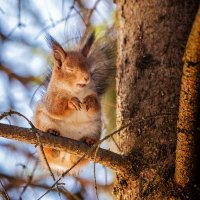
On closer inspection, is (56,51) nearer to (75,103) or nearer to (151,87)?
(75,103)

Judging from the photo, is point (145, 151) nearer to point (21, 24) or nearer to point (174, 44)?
point (174, 44)

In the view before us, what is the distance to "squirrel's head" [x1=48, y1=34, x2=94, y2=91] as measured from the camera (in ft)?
6.10

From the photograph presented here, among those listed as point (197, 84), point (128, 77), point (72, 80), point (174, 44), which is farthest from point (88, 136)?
point (197, 84)

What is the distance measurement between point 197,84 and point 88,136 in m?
0.83

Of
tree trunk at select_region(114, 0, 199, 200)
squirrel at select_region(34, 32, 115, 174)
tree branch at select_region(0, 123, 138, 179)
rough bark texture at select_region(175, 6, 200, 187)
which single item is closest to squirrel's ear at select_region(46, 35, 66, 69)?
squirrel at select_region(34, 32, 115, 174)

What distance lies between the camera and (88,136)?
1.97 m

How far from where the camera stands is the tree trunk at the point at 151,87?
5.02 ft

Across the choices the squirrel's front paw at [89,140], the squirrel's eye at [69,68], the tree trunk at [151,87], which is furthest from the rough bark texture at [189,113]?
the squirrel's eye at [69,68]

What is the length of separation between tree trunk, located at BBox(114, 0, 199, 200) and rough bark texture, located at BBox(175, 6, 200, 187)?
0.09 m

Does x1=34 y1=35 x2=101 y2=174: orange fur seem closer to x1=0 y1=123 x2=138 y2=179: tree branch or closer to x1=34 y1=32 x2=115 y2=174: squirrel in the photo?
x1=34 y1=32 x2=115 y2=174: squirrel

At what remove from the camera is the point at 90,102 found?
1949mm

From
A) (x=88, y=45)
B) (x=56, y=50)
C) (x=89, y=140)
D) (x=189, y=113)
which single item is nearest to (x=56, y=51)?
(x=56, y=50)

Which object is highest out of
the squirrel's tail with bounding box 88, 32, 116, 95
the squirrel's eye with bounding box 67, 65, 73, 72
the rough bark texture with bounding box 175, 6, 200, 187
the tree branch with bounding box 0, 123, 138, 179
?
the squirrel's tail with bounding box 88, 32, 116, 95

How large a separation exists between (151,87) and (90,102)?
393mm
